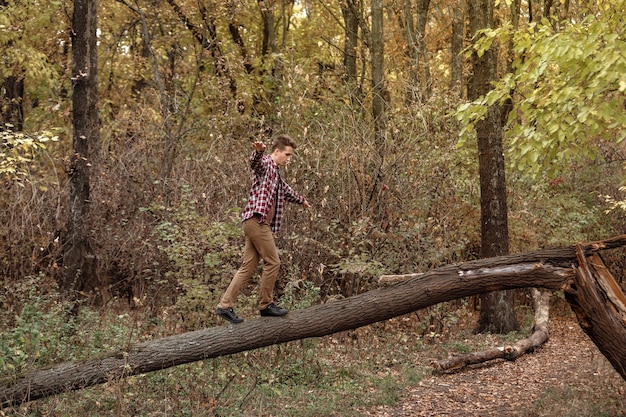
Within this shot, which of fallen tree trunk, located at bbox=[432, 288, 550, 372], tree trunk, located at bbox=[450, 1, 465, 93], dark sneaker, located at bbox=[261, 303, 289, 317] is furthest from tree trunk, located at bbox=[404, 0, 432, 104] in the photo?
dark sneaker, located at bbox=[261, 303, 289, 317]

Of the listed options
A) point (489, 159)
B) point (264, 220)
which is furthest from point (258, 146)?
point (489, 159)

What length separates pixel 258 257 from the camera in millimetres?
7277

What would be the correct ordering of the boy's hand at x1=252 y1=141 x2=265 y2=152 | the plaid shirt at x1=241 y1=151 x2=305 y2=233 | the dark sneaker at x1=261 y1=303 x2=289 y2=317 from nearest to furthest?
the boy's hand at x1=252 y1=141 x2=265 y2=152, the plaid shirt at x1=241 y1=151 x2=305 y2=233, the dark sneaker at x1=261 y1=303 x2=289 y2=317

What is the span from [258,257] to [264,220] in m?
0.51

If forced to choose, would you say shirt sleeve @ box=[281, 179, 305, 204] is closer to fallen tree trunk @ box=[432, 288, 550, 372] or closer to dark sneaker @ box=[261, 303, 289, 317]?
dark sneaker @ box=[261, 303, 289, 317]

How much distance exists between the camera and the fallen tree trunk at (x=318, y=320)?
6.60 m

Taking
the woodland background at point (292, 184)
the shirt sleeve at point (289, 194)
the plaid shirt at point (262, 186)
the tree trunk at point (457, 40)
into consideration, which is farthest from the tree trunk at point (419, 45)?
the plaid shirt at point (262, 186)

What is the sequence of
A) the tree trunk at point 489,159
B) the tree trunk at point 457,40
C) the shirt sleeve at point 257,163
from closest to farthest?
the shirt sleeve at point 257,163 → the tree trunk at point 489,159 → the tree trunk at point 457,40

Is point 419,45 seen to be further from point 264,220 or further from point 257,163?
point 264,220

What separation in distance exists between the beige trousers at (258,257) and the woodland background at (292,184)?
1.16 metres

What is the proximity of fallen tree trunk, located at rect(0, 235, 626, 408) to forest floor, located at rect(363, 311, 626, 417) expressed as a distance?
135 cm

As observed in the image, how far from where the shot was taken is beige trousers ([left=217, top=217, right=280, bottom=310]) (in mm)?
6984

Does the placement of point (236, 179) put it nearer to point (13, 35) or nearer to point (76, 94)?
point (76, 94)

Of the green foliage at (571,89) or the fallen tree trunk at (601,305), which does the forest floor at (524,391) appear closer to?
the fallen tree trunk at (601,305)
